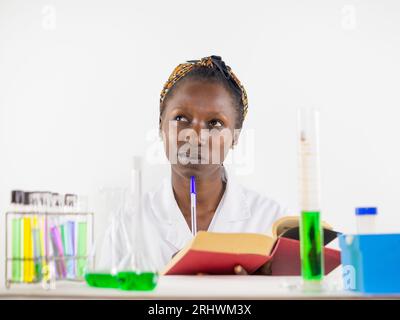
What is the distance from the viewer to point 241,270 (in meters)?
1.27

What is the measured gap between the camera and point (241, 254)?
1.19 meters

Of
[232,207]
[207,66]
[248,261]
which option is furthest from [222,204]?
[248,261]

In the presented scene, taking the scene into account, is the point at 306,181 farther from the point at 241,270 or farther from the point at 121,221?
the point at 241,270

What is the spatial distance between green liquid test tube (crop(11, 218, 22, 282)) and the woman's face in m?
1.63

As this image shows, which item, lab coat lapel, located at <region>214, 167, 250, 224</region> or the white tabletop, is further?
lab coat lapel, located at <region>214, 167, 250, 224</region>

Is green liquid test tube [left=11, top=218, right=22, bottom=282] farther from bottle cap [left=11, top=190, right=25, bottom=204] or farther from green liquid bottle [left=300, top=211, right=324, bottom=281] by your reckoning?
green liquid bottle [left=300, top=211, right=324, bottom=281]

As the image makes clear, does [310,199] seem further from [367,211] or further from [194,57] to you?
[194,57]

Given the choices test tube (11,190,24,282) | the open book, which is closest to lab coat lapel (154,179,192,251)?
the open book

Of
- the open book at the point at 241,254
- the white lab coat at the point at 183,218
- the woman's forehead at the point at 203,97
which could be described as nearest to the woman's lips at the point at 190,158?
the white lab coat at the point at 183,218

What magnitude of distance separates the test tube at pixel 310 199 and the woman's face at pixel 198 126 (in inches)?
63.1

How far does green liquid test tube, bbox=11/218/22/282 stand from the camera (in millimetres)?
920

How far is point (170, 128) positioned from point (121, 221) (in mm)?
1627
